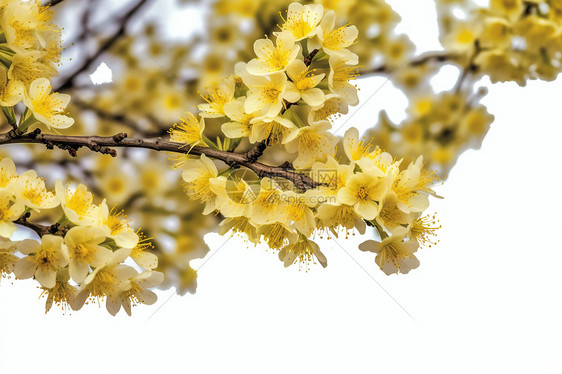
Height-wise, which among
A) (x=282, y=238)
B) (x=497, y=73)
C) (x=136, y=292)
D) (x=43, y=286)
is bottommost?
(x=43, y=286)

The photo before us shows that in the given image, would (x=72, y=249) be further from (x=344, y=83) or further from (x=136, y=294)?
(x=344, y=83)

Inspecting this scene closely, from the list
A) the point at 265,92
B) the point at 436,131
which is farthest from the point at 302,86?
the point at 436,131

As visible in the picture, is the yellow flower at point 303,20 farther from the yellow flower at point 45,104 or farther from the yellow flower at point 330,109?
the yellow flower at point 45,104

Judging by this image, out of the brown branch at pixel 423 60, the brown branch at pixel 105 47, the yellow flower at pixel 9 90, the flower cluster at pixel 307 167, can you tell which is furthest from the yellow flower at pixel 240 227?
the brown branch at pixel 105 47

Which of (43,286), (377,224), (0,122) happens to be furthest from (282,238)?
(0,122)

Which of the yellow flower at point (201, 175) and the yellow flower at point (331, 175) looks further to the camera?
the yellow flower at point (201, 175)

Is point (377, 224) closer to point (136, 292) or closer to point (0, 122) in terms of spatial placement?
point (136, 292)

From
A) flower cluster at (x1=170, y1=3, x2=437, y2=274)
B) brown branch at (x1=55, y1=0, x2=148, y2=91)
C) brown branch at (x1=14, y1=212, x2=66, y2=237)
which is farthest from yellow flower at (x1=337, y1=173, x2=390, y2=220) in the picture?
brown branch at (x1=55, y1=0, x2=148, y2=91)

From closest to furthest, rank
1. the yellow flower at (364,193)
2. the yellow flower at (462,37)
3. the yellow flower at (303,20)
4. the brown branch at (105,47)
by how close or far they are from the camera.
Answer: the yellow flower at (364,193) < the yellow flower at (303,20) < the yellow flower at (462,37) < the brown branch at (105,47)
